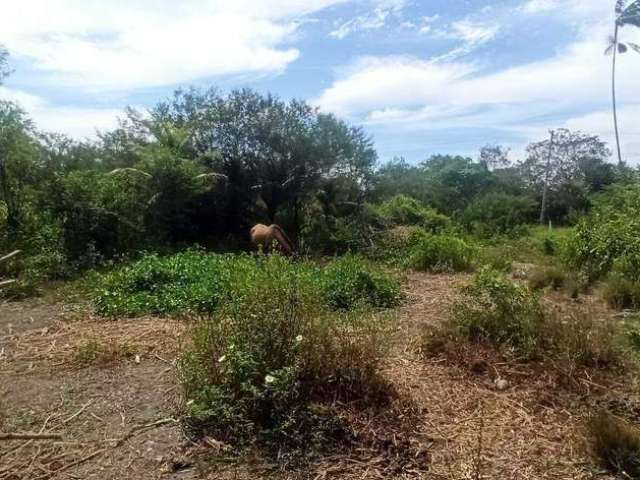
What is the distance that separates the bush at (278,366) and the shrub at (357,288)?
2265mm

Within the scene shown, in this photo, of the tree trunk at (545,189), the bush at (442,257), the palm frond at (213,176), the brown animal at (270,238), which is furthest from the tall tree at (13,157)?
the tree trunk at (545,189)

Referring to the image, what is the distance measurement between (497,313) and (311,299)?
174cm

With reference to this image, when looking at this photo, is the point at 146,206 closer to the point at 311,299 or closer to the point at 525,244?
the point at 311,299

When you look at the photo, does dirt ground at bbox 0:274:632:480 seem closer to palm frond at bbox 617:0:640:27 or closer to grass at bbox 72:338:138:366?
grass at bbox 72:338:138:366

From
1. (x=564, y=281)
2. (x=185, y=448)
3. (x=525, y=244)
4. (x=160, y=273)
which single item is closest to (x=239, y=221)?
(x=160, y=273)

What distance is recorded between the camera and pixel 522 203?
18.9m

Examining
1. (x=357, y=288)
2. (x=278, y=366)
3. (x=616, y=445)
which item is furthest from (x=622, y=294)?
(x=278, y=366)

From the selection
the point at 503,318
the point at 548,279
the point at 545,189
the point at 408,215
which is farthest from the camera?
the point at 545,189

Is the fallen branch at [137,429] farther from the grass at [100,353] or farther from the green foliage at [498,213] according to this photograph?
the green foliage at [498,213]

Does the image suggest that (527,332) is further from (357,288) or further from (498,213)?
(498,213)

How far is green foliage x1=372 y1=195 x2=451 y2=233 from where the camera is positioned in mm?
13867

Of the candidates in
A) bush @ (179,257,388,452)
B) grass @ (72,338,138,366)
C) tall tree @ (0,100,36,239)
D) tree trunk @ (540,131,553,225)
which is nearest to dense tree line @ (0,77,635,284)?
tall tree @ (0,100,36,239)

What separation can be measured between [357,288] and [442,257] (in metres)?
3.14

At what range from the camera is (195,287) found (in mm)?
6059
